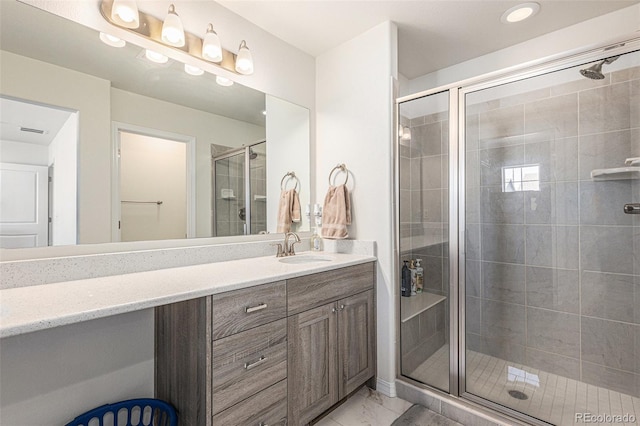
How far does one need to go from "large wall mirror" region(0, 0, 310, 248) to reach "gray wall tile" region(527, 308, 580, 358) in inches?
74.7

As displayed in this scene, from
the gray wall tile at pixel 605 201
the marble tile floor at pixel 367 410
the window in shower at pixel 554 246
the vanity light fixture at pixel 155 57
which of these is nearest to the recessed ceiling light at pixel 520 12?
the window in shower at pixel 554 246

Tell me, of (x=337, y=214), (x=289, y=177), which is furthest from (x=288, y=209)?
(x=337, y=214)

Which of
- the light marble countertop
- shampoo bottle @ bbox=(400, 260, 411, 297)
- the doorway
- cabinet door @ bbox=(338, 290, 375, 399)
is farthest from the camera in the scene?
shampoo bottle @ bbox=(400, 260, 411, 297)

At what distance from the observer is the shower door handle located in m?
1.58

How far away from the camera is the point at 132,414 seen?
1409 mm

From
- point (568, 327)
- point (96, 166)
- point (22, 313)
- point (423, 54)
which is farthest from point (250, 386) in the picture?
point (423, 54)

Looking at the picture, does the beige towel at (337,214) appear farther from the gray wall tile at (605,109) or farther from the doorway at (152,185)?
the gray wall tile at (605,109)

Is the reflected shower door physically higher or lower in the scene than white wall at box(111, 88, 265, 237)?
lower

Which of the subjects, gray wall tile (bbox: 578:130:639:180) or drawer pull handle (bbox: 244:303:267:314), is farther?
gray wall tile (bbox: 578:130:639:180)

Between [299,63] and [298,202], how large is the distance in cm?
A: 107

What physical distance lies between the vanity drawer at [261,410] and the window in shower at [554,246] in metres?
1.13

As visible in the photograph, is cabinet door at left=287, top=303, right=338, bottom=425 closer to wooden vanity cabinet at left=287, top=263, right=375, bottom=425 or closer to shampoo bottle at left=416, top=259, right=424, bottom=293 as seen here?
wooden vanity cabinet at left=287, top=263, right=375, bottom=425

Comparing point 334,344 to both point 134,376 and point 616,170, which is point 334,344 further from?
point 616,170

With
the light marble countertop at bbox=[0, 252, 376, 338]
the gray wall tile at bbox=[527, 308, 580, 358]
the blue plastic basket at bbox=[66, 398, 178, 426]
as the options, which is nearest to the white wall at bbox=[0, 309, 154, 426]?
the blue plastic basket at bbox=[66, 398, 178, 426]
